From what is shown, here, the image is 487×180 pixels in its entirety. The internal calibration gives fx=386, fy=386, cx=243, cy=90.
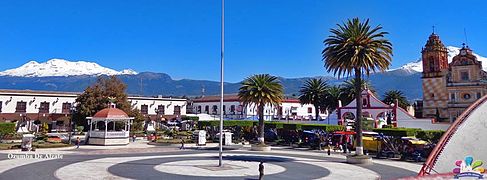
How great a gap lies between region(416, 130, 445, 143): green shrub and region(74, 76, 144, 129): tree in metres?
44.2

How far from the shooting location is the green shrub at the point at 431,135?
131ft

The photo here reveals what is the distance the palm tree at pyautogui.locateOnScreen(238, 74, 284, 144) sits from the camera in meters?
44.7

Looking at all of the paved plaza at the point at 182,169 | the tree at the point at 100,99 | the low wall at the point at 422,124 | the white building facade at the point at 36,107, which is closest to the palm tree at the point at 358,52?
the paved plaza at the point at 182,169

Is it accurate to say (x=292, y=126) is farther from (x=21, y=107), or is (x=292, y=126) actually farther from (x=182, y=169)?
(x=21, y=107)

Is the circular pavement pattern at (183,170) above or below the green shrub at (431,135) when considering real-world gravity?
below

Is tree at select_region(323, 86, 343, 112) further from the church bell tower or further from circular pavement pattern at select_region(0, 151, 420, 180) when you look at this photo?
circular pavement pattern at select_region(0, 151, 420, 180)

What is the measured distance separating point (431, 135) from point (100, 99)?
49834 millimetres

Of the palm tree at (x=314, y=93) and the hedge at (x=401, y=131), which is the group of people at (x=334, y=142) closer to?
the hedge at (x=401, y=131)

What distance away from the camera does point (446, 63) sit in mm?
85688

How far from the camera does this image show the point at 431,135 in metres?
40.8

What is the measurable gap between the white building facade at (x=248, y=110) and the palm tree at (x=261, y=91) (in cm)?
4564

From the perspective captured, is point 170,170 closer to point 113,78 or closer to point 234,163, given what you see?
point 234,163

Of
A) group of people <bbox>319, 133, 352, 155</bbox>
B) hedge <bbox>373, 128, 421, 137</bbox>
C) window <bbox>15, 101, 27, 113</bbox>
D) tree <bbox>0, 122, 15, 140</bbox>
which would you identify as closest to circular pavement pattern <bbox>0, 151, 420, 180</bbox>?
group of people <bbox>319, 133, 352, 155</bbox>

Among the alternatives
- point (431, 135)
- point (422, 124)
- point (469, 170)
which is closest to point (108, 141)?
point (431, 135)
